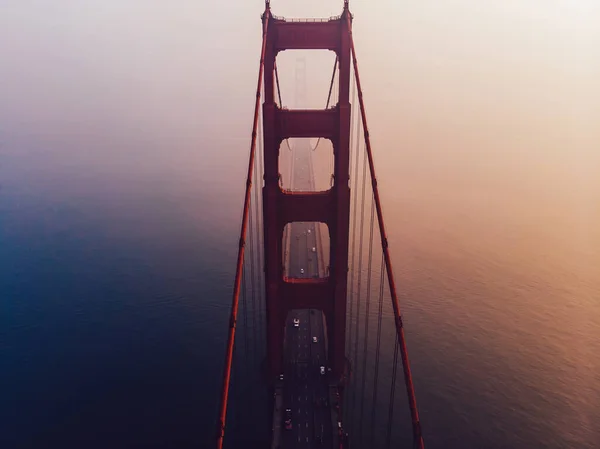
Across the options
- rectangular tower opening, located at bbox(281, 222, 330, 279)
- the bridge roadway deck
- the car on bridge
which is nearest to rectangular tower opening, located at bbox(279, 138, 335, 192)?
rectangular tower opening, located at bbox(281, 222, 330, 279)

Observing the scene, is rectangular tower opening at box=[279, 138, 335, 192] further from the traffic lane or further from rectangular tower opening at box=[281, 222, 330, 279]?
the traffic lane

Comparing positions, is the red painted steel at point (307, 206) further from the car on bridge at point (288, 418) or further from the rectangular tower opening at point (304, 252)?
the rectangular tower opening at point (304, 252)

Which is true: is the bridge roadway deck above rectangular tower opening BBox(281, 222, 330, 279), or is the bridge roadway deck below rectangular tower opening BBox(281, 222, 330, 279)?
below

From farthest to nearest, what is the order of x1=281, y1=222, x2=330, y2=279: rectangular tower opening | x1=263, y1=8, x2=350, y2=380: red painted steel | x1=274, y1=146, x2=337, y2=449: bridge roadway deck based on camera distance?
1. x1=281, y1=222, x2=330, y2=279: rectangular tower opening
2. x1=263, y1=8, x2=350, y2=380: red painted steel
3. x1=274, y1=146, x2=337, y2=449: bridge roadway deck

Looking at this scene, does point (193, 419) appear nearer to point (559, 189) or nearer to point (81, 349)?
point (81, 349)

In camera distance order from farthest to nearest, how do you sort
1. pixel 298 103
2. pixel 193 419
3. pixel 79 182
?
pixel 298 103 < pixel 79 182 < pixel 193 419

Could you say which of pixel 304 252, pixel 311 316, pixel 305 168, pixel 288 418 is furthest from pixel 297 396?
pixel 305 168

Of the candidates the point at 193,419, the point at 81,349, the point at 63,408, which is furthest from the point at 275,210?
the point at 81,349
